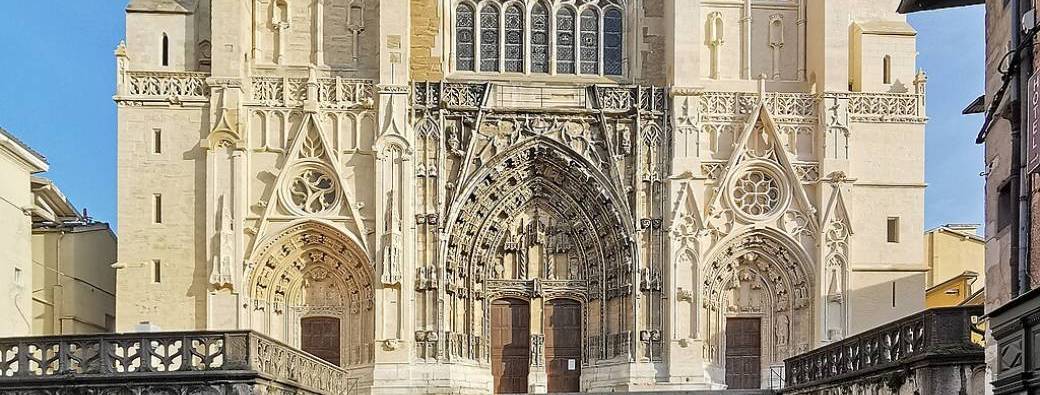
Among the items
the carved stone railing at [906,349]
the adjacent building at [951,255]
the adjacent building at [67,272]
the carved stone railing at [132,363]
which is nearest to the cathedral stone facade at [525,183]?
the adjacent building at [67,272]

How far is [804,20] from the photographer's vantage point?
2662 centimetres

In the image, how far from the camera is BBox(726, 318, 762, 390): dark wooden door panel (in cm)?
2612

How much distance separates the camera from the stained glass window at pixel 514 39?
87.3 ft

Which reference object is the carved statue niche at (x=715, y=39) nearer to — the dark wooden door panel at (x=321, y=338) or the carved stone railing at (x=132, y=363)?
the dark wooden door panel at (x=321, y=338)

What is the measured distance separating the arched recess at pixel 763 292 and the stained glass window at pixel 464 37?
219 inches

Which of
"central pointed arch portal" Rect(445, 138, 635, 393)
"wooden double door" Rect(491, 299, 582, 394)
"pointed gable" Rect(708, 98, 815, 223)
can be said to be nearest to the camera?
"pointed gable" Rect(708, 98, 815, 223)

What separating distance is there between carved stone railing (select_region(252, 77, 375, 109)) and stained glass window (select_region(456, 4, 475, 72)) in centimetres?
186

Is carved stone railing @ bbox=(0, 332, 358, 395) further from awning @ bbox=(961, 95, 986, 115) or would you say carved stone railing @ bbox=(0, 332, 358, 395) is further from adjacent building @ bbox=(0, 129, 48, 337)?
adjacent building @ bbox=(0, 129, 48, 337)

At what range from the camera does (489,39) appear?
26656mm

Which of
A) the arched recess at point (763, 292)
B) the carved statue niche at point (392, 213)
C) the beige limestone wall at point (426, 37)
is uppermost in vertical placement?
the beige limestone wall at point (426, 37)

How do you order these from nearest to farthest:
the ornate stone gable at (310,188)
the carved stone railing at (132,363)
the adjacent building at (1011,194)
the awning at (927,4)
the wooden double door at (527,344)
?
1. the adjacent building at (1011,194)
2. the awning at (927,4)
3. the carved stone railing at (132,363)
4. the ornate stone gable at (310,188)
5. the wooden double door at (527,344)

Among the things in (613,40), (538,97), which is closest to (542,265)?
(538,97)

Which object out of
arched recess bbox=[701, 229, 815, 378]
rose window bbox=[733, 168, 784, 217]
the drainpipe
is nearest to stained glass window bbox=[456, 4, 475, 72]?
rose window bbox=[733, 168, 784, 217]

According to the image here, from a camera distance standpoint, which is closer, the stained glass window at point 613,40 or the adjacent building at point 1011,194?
the adjacent building at point 1011,194
